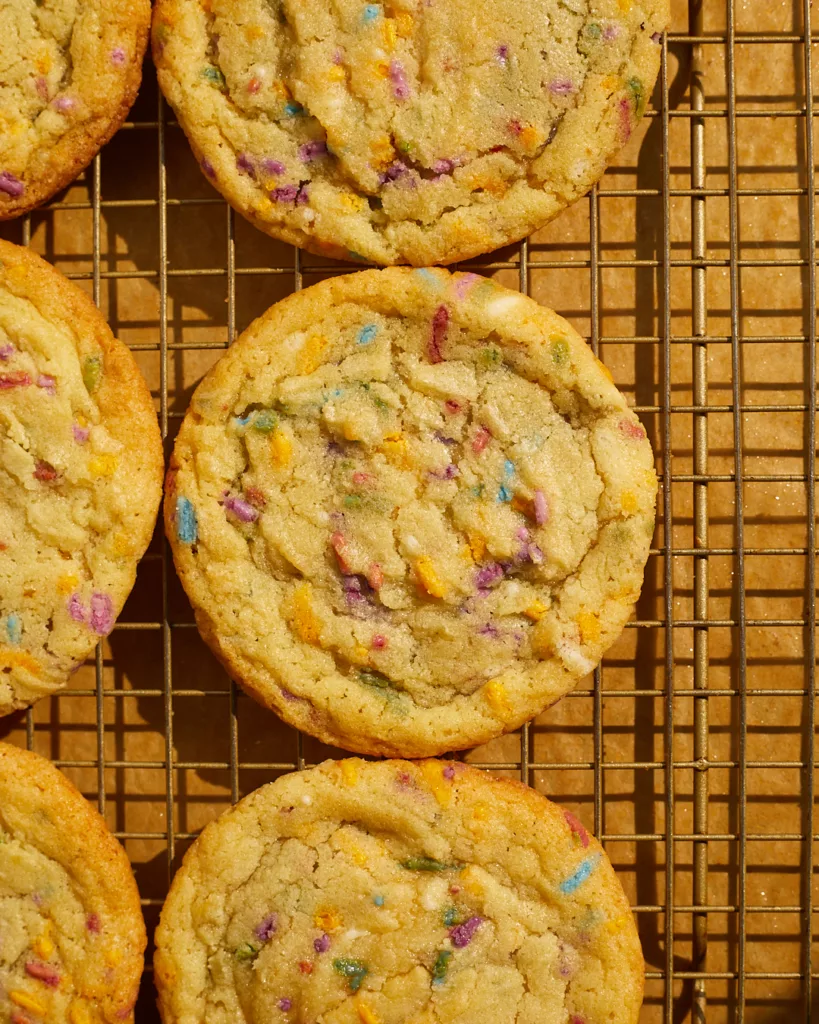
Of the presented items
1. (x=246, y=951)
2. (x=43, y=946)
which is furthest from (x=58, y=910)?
(x=246, y=951)

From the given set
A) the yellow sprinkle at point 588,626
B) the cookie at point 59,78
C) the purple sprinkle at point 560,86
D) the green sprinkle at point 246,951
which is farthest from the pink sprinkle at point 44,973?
the purple sprinkle at point 560,86

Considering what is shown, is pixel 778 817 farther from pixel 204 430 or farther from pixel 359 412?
pixel 204 430

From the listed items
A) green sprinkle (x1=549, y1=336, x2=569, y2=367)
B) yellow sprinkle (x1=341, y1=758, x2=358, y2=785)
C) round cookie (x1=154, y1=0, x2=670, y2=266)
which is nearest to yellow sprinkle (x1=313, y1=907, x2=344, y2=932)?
yellow sprinkle (x1=341, y1=758, x2=358, y2=785)

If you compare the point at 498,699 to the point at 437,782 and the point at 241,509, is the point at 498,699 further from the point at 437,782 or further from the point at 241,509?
the point at 241,509

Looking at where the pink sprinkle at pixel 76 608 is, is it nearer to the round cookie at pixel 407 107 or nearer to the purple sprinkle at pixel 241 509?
the purple sprinkle at pixel 241 509

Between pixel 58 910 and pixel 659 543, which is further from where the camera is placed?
pixel 659 543
